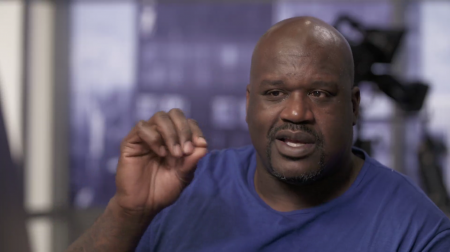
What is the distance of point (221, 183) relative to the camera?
1.13 meters

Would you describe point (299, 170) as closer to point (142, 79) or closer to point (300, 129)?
point (300, 129)

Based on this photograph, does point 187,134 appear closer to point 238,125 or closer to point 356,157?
point 356,157

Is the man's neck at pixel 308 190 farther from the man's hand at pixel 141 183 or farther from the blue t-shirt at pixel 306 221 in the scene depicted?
the man's hand at pixel 141 183

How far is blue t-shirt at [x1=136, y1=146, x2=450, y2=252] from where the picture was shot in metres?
0.89

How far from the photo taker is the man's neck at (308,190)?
39.4 inches

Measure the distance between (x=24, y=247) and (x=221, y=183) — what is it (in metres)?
0.90

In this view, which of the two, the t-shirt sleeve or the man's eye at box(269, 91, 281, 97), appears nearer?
the t-shirt sleeve

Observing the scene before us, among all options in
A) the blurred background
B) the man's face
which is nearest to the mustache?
the man's face

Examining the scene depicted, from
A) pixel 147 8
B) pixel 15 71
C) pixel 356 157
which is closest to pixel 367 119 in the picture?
pixel 147 8

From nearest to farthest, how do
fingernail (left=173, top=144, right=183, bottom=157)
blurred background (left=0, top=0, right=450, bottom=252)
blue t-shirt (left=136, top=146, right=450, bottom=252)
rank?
fingernail (left=173, top=144, right=183, bottom=157) → blue t-shirt (left=136, top=146, right=450, bottom=252) → blurred background (left=0, top=0, right=450, bottom=252)

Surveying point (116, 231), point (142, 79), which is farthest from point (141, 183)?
point (142, 79)

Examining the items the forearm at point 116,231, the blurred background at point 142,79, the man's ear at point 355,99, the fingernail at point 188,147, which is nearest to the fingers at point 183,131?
the fingernail at point 188,147

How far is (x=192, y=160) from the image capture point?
2.72ft

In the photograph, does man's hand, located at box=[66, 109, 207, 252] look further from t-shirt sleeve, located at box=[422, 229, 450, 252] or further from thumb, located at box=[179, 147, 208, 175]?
t-shirt sleeve, located at box=[422, 229, 450, 252]
